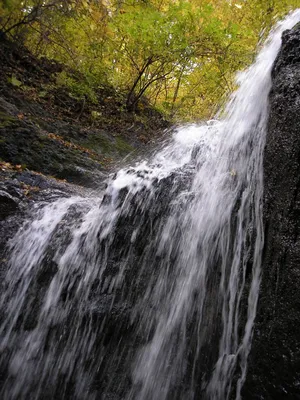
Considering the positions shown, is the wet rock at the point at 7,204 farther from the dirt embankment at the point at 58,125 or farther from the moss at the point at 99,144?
the moss at the point at 99,144

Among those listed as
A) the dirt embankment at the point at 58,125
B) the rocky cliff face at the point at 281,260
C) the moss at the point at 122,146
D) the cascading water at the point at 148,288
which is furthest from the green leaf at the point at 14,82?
the rocky cliff face at the point at 281,260

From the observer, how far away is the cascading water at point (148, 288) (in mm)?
2455

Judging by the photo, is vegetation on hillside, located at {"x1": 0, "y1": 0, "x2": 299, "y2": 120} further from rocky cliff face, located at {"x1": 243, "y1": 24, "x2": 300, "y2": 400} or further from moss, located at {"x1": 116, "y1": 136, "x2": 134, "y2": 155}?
rocky cliff face, located at {"x1": 243, "y1": 24, "x2": 300, "y2": 400}

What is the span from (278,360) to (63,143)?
590cm

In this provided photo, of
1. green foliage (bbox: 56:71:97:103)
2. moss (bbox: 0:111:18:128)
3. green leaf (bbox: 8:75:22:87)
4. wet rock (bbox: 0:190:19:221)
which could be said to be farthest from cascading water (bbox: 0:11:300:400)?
green foliage (bbox: 56:71:97:103)

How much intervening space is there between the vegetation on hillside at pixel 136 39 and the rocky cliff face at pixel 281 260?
4.95 m

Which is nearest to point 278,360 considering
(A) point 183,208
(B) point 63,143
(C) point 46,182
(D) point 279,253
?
(D) point 279,253

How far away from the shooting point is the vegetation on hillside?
6738mm

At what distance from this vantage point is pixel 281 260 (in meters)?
1.97

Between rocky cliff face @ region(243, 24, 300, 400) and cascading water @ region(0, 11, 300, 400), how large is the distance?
0.56 ft

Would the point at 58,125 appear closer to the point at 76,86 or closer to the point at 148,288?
the point at 76,86

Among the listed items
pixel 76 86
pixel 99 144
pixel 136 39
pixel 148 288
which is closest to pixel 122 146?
pixel 99 144

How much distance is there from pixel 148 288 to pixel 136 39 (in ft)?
20.9

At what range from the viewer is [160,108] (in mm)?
9570
